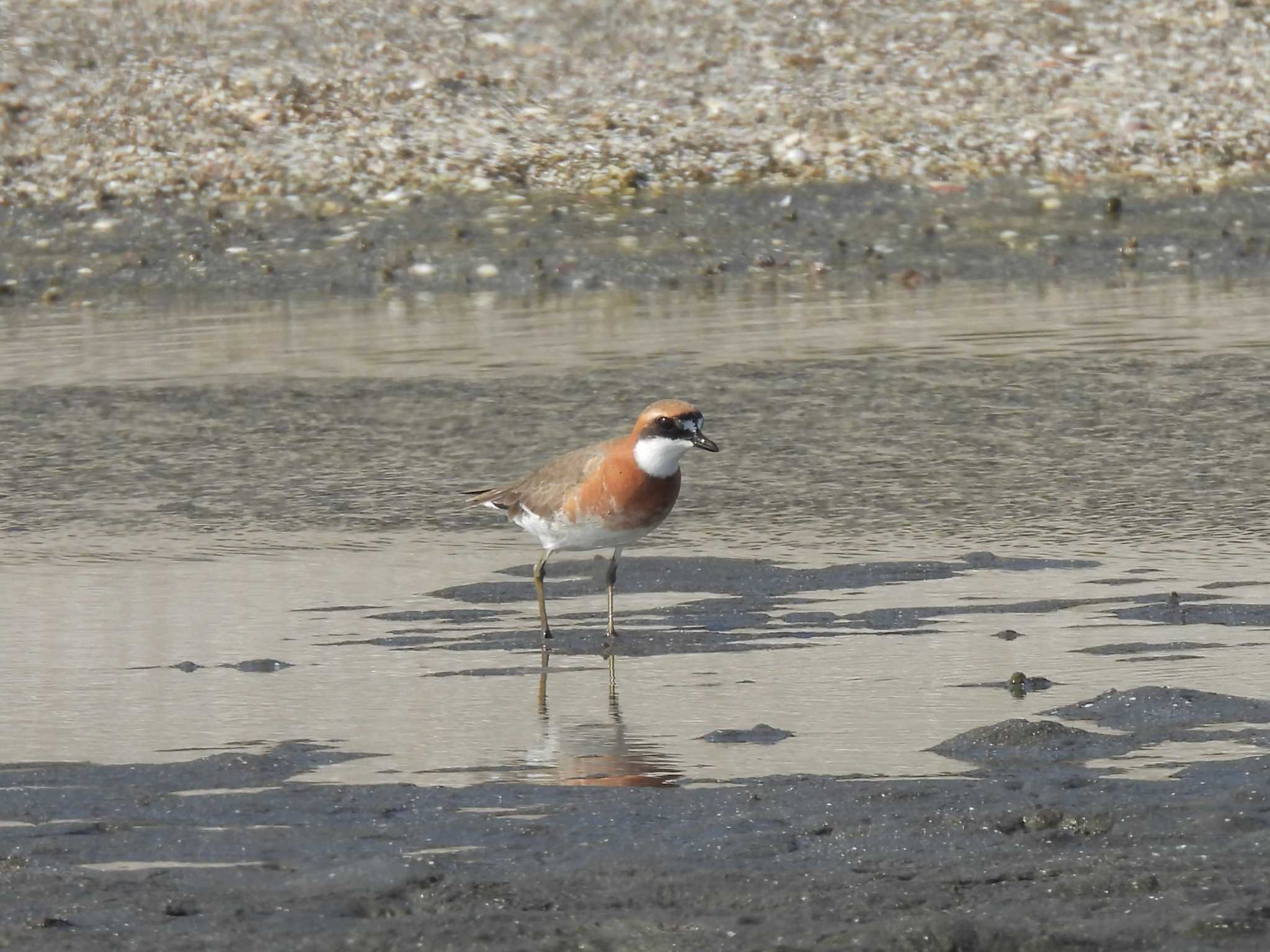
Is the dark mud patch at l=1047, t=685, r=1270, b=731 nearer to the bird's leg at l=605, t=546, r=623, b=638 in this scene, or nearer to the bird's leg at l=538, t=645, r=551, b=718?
the bird's leg at l=538, t=645, r=551, b=718

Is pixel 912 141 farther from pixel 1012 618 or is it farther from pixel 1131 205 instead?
pixel 1012 618

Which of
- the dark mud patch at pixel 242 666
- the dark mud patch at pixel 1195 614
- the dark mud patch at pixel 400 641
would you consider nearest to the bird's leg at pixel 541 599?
the dark mud patch at pixel 400 641

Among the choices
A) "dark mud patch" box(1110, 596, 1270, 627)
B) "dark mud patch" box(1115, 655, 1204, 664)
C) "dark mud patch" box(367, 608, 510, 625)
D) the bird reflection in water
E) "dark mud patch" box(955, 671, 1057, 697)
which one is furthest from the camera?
"dark mud patch" box(367, 608, 510, 625)

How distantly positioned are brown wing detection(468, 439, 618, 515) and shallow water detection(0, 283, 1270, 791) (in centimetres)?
44

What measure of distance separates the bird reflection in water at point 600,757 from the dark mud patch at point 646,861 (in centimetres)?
16

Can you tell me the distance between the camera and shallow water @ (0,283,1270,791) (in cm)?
733

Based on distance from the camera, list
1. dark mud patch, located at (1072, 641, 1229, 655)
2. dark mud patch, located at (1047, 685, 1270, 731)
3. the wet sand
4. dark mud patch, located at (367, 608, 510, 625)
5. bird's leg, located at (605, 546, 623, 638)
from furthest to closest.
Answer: dark mud patch, located at (367, 608, 510, 625) → bird's leg, located at (605, 546, 623, 638) → dark mud patch, located at (1072, 641, 1229, 655) → dark mud patch, located at (1047, 685, 1270, 731) → the wet sand

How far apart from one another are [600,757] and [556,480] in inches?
86.0

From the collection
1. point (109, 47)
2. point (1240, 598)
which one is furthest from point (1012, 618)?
point (109, 47)

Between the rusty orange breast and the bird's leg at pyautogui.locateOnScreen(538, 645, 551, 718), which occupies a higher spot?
the rusty orange breast

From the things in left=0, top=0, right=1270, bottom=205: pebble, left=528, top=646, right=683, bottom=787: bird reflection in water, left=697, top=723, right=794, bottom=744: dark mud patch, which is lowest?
left=528, top=646, right=683, bottom=787: bird reflection in water

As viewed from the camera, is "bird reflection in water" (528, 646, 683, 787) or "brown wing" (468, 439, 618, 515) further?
"brown wing" (468, 439, 618, 515)

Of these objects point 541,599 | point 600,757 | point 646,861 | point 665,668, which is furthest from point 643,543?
point 646,861

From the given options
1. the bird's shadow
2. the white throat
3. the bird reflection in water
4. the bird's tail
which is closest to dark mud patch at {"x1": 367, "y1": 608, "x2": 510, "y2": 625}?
the bird's shadow
